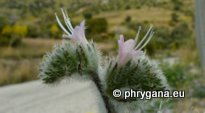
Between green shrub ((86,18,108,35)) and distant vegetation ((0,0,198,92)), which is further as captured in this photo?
green shrub ((86,18,108,35))

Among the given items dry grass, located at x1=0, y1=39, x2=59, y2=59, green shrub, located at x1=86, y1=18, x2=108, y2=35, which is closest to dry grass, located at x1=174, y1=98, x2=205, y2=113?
dry grass, located at x1=0, y1=39, x2=59, y2=59

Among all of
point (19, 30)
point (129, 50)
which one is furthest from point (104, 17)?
point (129, 50)

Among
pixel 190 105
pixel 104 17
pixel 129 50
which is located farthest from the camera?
pixel 104 17

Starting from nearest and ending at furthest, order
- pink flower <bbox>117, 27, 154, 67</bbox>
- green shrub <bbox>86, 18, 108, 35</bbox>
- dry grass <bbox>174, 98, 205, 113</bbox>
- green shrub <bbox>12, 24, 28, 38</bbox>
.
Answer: pink flower <bbox>117, 27, 154, 67</bbox>
dry grass <bbox>174, 98, 205, 113</bbox>
green shrub <bbox>12, 24, 28, 38</bbox>
green shrub <bbox>86, 18, 108, 35</bbox>

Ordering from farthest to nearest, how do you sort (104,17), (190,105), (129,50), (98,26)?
(104,17)
(98,26)
(190,105)
(129,50)

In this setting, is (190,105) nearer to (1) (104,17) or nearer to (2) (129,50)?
(2) (129,50)

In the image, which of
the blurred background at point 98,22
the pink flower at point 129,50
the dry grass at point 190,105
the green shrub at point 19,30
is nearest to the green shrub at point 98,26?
the blurred background at point 98,22

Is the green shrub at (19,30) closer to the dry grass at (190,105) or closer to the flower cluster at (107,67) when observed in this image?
the dry grass at (190,105)

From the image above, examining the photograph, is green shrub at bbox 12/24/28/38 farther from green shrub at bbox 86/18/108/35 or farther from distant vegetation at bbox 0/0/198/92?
green shrub at bbox 86/18/108/35

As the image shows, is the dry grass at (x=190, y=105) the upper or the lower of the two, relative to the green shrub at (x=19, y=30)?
lower

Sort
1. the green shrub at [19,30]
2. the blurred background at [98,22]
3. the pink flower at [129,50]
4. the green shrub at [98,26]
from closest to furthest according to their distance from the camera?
the pink flower at [129,50] < the blurred background at [98,22] < the green shrub at [19,30] < the green shrub at [98,26]

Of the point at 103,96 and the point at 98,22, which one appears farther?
the point at 98,22

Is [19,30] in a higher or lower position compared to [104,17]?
lower
